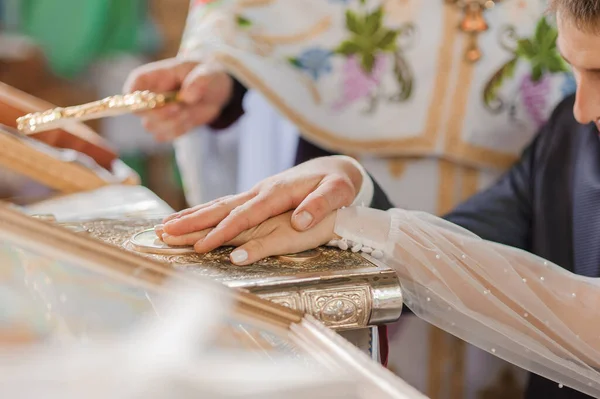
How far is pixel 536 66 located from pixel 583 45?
541 mm

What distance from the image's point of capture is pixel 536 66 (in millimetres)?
1304

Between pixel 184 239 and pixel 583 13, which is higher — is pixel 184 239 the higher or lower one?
the lower one

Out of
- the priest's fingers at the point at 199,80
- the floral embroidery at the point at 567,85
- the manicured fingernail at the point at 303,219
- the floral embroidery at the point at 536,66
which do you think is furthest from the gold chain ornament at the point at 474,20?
the manicured fingernail at the point at 303,219

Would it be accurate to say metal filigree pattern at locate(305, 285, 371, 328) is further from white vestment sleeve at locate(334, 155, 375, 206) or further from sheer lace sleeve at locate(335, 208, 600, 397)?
white vestment sleeve at locate(334, 155, 375, 206)

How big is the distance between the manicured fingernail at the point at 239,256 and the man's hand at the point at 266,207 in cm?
3

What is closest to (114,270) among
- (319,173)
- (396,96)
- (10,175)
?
(319,173)

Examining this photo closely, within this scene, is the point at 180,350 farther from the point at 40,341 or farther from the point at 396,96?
the point at 396,96

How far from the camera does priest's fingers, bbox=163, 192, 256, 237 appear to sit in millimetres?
753

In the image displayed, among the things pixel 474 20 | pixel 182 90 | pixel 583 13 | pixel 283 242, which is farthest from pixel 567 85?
pixel 283 242

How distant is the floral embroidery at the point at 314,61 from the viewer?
1.39m

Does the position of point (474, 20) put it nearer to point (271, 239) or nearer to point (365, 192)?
point (365, 192)

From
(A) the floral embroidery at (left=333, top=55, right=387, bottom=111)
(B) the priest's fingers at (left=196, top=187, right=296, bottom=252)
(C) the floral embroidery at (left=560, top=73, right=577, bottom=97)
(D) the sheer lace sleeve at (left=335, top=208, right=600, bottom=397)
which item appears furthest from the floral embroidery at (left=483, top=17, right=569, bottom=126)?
(B) the priest's fingers at (left=196, top=187, right=296, bottom=252)

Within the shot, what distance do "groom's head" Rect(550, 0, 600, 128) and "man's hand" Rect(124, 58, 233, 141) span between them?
2.16 feet

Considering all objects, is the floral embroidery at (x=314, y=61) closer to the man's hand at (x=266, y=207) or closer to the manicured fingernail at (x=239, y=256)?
the man's hand at (x=266, y=207)
